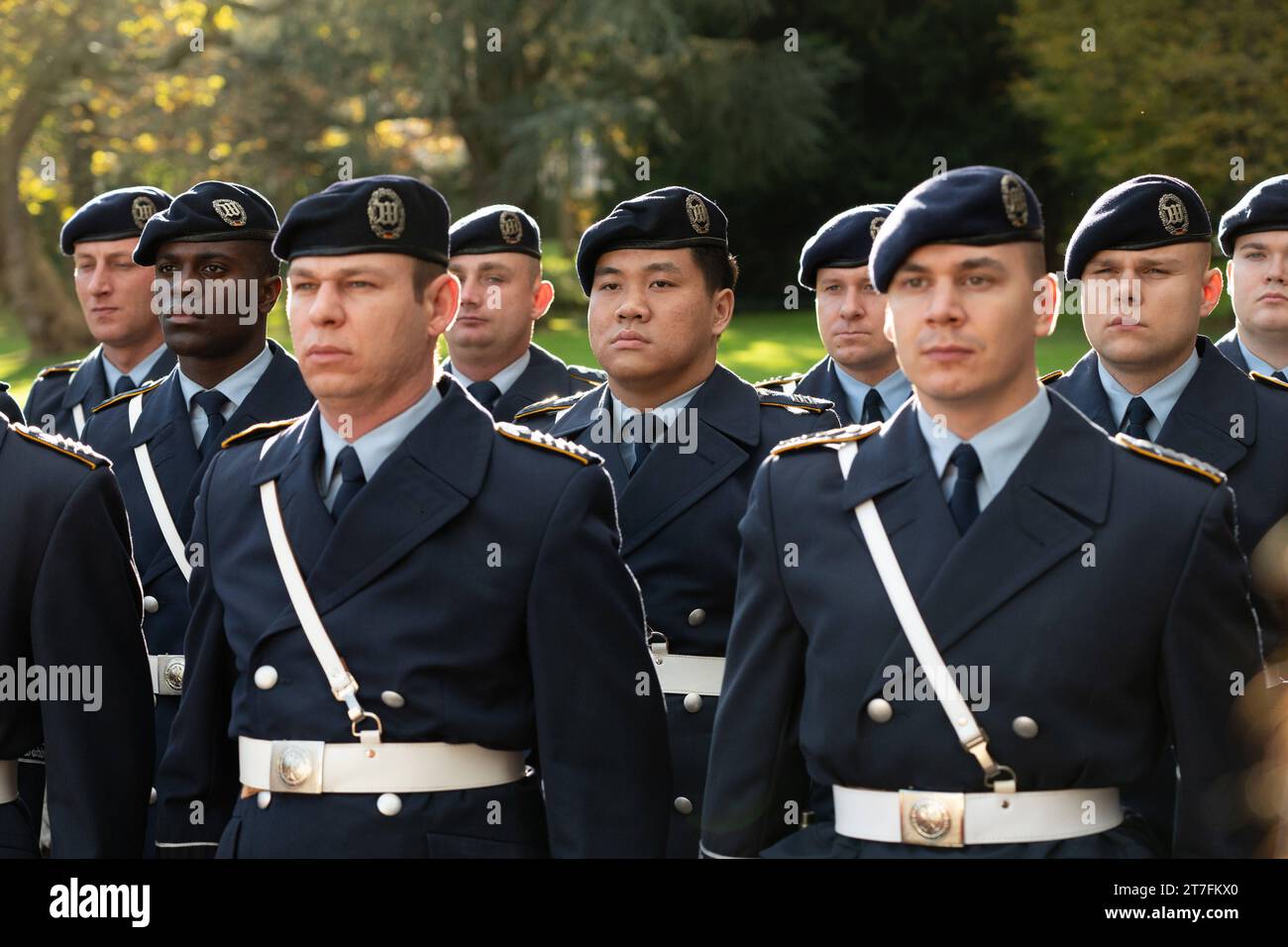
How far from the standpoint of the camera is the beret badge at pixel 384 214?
4.19m

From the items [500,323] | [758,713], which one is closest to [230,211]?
[500,323]

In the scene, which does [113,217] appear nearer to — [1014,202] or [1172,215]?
[1172,215]

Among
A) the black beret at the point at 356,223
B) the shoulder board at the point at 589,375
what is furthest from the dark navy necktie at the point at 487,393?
the black beret at the point at 356,223

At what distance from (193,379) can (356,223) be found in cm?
227

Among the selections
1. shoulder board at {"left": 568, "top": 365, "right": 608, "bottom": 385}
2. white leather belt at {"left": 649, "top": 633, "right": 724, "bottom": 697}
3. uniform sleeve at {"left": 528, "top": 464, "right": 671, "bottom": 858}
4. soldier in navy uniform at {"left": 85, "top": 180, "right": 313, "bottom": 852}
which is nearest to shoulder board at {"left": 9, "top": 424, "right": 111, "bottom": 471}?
uniform sleeve at {"left": 528, "top": 464, "right": 671, "bottom": 858}

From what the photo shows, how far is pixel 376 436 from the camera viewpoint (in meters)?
4.20

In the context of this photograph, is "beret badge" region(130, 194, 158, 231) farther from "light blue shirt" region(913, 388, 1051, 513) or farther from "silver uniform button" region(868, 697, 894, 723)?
"silver uniform button" region(868, 697, 894, 723)

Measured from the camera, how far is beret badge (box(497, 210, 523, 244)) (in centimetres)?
844

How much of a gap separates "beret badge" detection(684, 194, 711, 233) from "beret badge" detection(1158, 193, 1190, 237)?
1.46 metres

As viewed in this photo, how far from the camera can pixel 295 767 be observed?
391cm

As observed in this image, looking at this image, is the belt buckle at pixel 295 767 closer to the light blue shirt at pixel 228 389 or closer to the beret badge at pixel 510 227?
the light blue shirt at pixel 228 389

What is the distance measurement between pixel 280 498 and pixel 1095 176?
3124 cm
